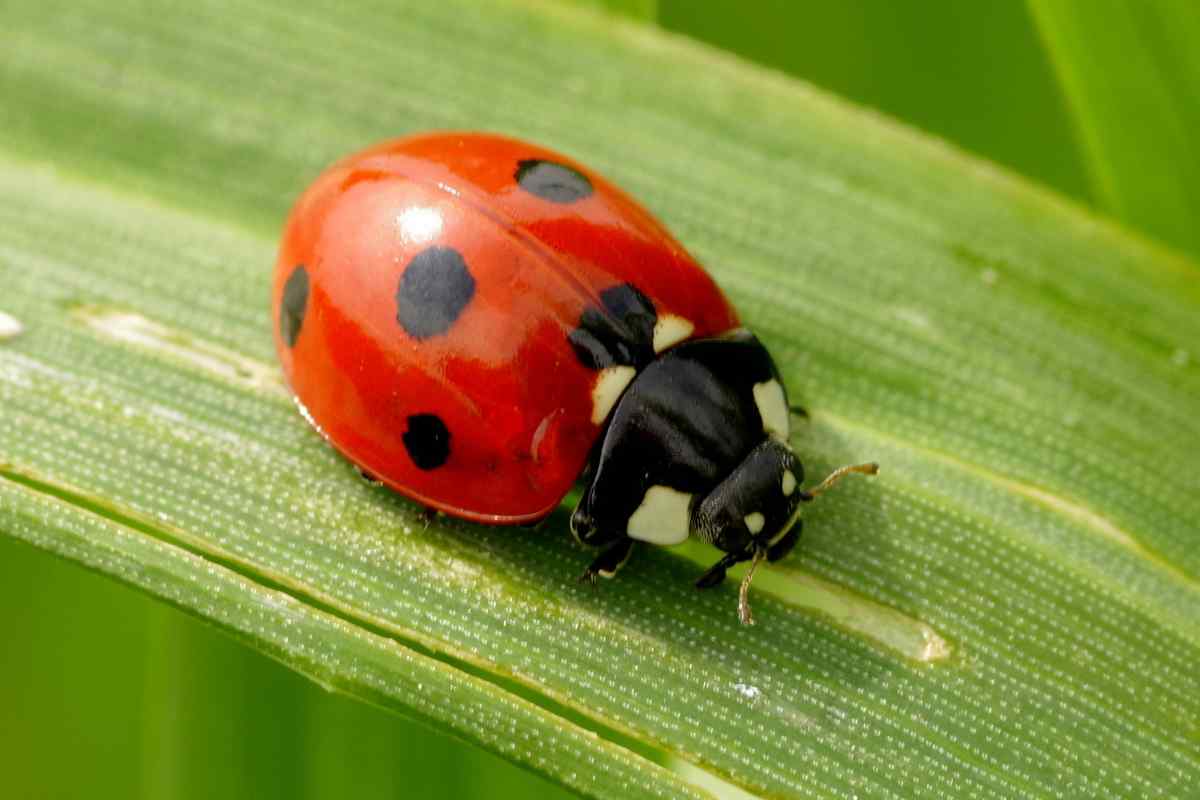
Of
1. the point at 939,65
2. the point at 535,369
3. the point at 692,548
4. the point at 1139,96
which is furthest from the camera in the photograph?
the point at 939,65

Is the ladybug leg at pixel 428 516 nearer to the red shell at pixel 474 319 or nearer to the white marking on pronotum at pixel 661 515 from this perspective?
the red shell at pixel 474 319

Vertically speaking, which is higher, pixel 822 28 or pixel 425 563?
pixel 822 28

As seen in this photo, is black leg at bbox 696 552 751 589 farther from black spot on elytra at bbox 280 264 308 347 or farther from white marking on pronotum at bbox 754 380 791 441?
black spot on elytra at bbox 280 264 308 347

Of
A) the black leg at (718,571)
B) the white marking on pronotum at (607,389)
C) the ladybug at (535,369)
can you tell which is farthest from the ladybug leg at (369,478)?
the black leg at (718,571)

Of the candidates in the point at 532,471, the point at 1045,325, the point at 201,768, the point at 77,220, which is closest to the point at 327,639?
the point at 532,471

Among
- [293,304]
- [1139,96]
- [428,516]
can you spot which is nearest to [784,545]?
[428,516]

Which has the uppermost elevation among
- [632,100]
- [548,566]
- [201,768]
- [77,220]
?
[632,100]

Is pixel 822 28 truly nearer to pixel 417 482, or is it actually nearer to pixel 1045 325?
pixel 1045 325

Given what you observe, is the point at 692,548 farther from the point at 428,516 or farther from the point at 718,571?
the point at 428,516
